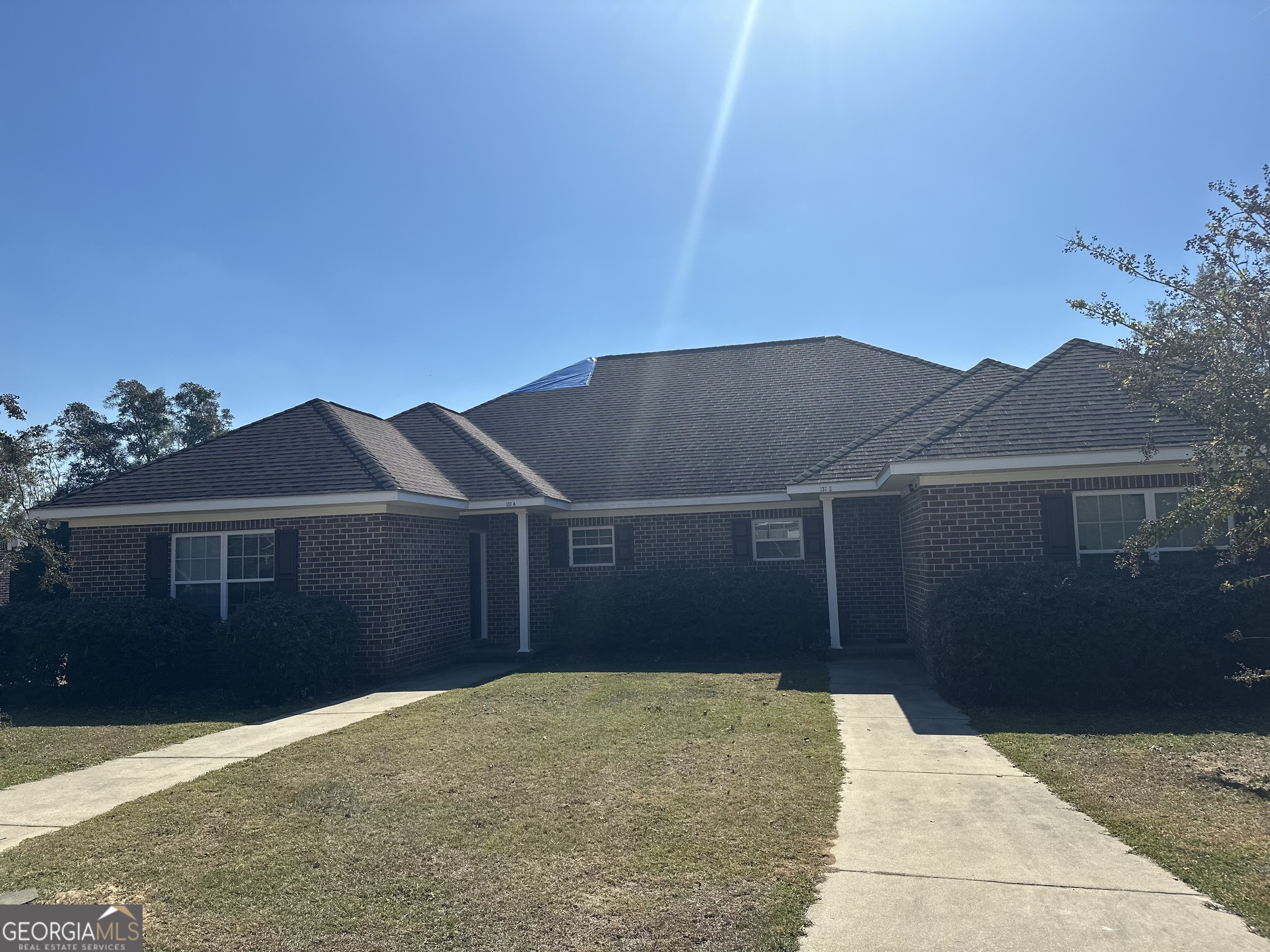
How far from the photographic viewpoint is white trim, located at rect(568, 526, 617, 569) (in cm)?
1605

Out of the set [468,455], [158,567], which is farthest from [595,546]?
[158,567]

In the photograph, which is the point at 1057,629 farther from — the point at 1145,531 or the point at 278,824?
the point at 278,824

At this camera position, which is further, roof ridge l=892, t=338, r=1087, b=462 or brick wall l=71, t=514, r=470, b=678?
brick wall l=71, t=514, r=470, b=678

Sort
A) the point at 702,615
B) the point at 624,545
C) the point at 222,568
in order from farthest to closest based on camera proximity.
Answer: the point at 624,545 → the point at 702,615 → the point at 222,568


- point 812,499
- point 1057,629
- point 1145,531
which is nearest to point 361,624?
point 812,499

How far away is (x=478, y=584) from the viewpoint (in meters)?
16.3

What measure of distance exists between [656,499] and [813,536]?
313 cm

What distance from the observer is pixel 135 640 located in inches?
434

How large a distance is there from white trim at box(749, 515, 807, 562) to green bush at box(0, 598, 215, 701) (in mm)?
9665

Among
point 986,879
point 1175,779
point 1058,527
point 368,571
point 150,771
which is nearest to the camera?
point 986,879

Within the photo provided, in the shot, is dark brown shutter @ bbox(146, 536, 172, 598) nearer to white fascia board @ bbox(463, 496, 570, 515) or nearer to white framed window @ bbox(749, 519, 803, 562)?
white fascia board @ bbox(463, 496, 570, 515)

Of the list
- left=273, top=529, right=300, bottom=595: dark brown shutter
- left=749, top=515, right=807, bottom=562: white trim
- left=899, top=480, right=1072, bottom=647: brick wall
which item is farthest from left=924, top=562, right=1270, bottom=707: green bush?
left=273, top=529, right=300, bottom=595: dark brown shutter

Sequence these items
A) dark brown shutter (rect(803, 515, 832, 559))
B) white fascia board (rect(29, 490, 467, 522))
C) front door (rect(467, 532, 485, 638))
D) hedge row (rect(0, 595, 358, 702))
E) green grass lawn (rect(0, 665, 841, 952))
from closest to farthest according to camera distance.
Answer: green grass lawn (rect(0, 665, 841, 952)) → hedge row (rect(0, 595, 358, 702)) → white fascia board (rect(29, 490, 467, 522)) → dark brown shutter (rect(803, 515, 832, 559)) → front door (rect(467, 532, 485, 638))

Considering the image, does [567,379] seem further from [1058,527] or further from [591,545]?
[1058,527]
